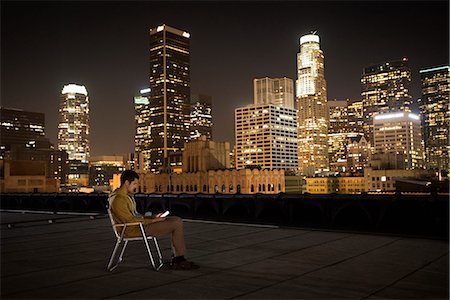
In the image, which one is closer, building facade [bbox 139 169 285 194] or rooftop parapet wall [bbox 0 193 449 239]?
rooftop parapet wall [bbox 0 193 449 239]

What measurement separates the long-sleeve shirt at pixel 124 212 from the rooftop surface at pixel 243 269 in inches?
23.2

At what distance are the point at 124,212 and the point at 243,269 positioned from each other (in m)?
2.04

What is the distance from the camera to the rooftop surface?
17.1 feet

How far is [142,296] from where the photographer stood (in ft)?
16.5

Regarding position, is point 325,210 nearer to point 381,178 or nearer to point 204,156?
point 381,178

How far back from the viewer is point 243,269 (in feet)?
21.3

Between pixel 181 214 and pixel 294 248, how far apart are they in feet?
26.9

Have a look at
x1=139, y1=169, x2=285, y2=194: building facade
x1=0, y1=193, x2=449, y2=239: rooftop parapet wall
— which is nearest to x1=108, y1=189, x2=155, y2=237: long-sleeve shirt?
x1=0, y1=193, x2=449, y2=239: rooftop parapet wall

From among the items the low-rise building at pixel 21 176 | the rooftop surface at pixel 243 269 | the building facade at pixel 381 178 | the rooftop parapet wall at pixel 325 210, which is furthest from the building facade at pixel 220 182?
the rooftop surface at pixel 243 269

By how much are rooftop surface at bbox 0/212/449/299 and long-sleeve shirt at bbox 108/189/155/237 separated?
59cm

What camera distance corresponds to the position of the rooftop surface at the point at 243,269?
5.20 m

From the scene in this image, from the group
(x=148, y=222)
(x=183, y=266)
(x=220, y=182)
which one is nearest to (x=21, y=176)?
(x=148, y=222)

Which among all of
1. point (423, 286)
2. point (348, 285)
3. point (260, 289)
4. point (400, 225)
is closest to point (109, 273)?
point (260, 289)

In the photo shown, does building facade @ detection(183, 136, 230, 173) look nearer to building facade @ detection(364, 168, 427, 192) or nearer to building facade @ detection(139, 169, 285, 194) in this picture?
building facade @ detection(139, 169, 285, 194)
